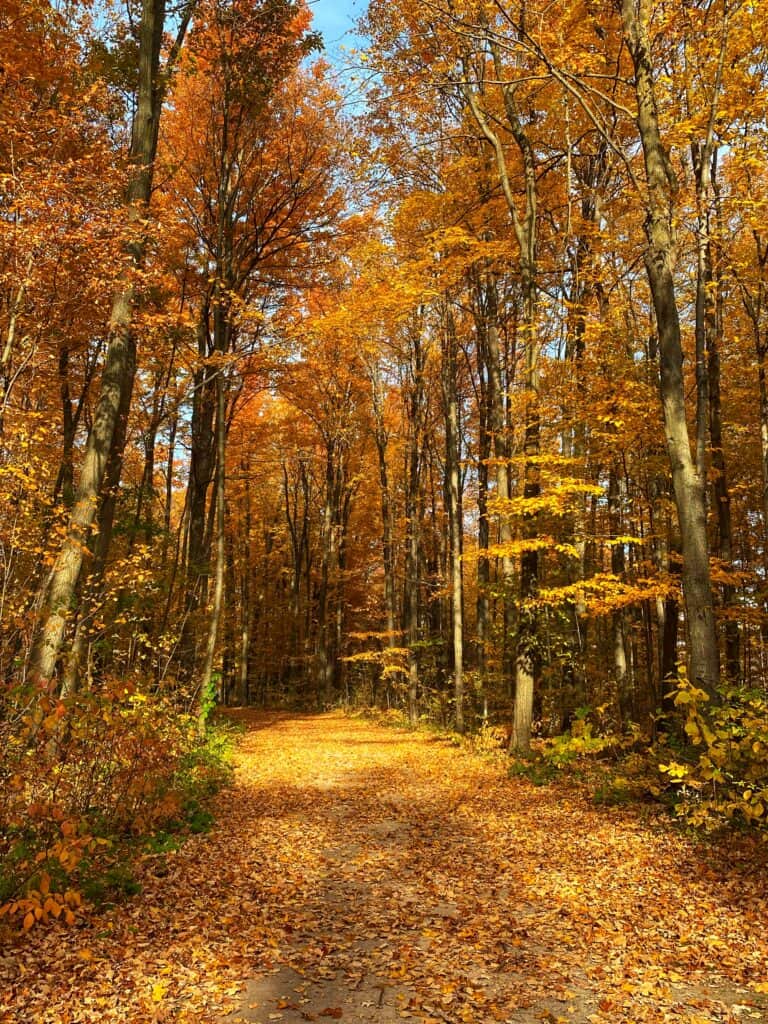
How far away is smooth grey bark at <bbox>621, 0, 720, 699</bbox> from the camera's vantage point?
7.24 metres

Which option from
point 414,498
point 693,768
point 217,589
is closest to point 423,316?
point 414,498

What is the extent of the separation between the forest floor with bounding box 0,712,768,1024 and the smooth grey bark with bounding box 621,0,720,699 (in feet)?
7.36

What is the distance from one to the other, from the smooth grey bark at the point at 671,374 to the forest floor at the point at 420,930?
2.24 m

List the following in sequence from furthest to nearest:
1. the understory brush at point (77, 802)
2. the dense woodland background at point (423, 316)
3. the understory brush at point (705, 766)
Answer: the dense woodland background at point (423, 316), the understory brush at point (705, 766), the understory brush at point (77, 802)

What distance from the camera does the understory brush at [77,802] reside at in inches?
163

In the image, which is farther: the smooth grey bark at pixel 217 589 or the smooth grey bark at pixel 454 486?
the smooth grey bark at pixel 454 486

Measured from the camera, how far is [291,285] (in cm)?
1694

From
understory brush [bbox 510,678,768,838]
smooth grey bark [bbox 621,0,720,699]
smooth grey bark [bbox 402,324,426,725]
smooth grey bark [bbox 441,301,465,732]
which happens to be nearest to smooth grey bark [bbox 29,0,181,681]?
understory brush [bbox 510,678,768,838]

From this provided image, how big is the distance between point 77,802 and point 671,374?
772cm

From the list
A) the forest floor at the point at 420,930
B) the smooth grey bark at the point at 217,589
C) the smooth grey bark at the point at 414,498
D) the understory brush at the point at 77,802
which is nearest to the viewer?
the forest floor at the point at 420,930

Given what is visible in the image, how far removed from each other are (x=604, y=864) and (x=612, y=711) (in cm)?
847

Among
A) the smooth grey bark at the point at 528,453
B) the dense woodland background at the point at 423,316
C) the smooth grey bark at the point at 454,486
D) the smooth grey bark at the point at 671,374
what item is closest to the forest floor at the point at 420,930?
the dense woodland background at the point at 423,316

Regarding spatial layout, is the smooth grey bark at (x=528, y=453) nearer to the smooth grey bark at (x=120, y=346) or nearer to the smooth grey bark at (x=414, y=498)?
the smooth grey bark at (x=120, y=346)

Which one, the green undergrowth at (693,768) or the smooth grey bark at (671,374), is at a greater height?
the smooth grey bark at (671,374)
